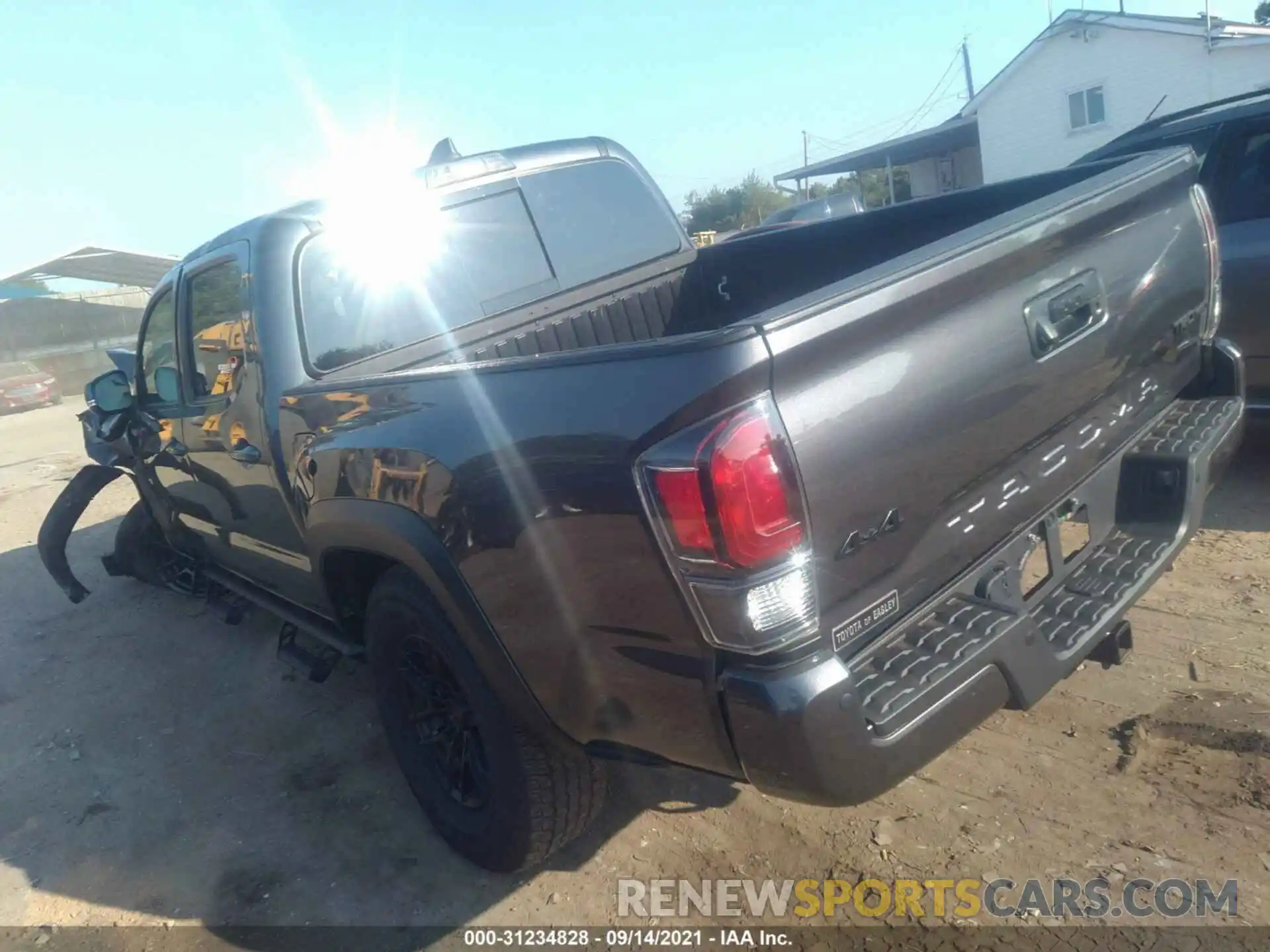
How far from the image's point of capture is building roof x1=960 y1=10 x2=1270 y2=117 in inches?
872

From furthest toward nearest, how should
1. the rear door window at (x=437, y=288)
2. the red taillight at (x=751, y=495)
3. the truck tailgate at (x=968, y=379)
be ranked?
the rear door window at (x=437, y=288), the truck tailgate at (x=968, y=379), the red taillight at (x=751, y=495)

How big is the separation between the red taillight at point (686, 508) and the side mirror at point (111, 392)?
393cm

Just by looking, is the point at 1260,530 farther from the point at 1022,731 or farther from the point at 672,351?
the point at 672,351

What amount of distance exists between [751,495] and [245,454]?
2533 millimetres

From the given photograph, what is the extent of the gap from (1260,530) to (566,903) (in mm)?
3529

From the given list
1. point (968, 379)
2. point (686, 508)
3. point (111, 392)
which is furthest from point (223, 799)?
point (968, 379)

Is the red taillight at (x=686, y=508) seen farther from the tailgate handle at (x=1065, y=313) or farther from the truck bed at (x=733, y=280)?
the truck bed at (x=733, y=280)

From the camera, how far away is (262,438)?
137 inches

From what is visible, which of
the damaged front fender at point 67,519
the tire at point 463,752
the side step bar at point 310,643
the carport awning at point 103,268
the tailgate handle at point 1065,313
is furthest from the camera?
the carport awning at point 103,268

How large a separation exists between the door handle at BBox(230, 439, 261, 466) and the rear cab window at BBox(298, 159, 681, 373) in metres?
0.50

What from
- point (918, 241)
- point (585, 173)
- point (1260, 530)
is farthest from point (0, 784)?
point (1260, 530)

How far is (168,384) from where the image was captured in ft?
14.2

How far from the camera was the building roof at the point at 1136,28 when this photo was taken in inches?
872

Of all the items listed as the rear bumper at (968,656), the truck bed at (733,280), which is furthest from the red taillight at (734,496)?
the truck bed at (733,280)
